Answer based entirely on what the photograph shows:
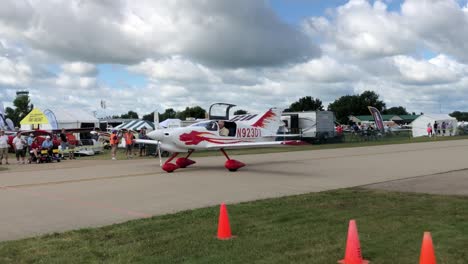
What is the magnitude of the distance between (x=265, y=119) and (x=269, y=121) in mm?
260

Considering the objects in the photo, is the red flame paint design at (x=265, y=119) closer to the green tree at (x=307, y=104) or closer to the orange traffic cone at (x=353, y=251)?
the orange traffic cone at (x=353, y=251)

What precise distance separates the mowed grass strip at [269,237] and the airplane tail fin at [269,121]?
34.4 feet

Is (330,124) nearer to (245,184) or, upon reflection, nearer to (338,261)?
(245,184)

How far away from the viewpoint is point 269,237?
6004 mm

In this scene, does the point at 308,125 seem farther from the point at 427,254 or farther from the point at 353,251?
the point at 427,254

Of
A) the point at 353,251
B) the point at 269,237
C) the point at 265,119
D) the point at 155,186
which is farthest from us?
the point at 265,119

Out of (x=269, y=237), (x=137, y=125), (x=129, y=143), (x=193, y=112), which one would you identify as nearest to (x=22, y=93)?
(x=193, y=112)

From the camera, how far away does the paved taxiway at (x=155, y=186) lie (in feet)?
26.7

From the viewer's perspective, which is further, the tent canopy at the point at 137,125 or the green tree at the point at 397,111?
the green tree at the point at 397,111

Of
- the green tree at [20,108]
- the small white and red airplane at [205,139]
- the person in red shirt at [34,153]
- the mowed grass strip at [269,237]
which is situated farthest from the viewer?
the green tree at [20,108]

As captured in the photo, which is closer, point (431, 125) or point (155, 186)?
point (155, 186)

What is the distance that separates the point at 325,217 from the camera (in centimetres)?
730

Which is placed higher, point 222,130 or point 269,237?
point 222,130

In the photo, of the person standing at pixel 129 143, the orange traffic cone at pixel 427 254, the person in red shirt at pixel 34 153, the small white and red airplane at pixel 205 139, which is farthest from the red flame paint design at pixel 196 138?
the orange traffic cone at pixel 427 254
